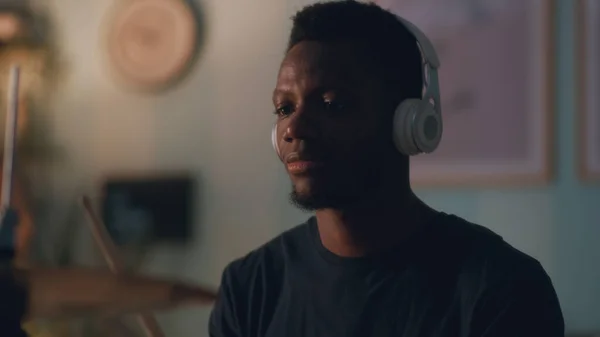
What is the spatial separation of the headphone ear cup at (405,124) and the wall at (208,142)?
0.74 meters

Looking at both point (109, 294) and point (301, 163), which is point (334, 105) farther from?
point (109, 294)

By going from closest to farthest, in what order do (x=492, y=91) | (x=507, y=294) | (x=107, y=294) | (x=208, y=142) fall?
(x=507, y=294) → (x=107, y=294) → (x=492, y=91) → (x=208, y=142)

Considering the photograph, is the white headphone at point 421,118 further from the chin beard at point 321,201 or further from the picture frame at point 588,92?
the picture frame at point 588,92

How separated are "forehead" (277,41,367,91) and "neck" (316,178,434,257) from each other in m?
0.15

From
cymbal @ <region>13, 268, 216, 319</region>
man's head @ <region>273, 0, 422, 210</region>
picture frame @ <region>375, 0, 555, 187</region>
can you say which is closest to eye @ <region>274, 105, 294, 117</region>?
man's head @ <region>273, 0, 422, 210</region>

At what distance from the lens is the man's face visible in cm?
91

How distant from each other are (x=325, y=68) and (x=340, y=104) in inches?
1.9

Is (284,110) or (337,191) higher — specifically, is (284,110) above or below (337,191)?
above

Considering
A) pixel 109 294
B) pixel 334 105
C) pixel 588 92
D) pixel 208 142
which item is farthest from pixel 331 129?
pixel 208 142

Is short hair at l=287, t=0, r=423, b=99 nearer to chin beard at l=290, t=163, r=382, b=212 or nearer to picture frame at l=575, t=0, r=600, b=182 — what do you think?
chin beard at l=290, t=163, r=382, b=212

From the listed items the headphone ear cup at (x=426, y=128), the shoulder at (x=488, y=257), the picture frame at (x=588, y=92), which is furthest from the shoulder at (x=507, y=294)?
the picture frame at (x=588, y=92)

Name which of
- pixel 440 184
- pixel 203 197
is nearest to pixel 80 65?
pixel 203 197

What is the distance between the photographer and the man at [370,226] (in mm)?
906

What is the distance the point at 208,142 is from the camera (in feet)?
6.66
